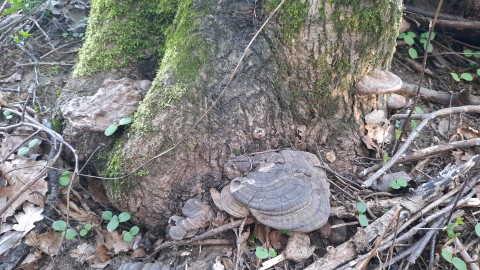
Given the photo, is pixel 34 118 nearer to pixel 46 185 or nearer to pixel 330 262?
pixel 46 185

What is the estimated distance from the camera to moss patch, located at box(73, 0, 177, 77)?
3377 mm

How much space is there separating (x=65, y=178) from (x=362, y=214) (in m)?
2.16

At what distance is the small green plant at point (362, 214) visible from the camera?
8.51 ft

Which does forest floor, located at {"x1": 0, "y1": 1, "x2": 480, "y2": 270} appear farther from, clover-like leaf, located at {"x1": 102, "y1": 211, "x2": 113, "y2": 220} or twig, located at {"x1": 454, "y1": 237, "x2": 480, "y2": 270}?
clover-like leaf, located at {"x1": 102, "y1": 211, "x2": 113, "y2": 220}

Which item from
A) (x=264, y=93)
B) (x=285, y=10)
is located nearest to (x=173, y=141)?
(x=264, y=93)

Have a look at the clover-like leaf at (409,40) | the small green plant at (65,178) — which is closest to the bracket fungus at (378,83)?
the clover-like leaf at (409,40)

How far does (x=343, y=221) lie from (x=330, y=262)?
0.37 m

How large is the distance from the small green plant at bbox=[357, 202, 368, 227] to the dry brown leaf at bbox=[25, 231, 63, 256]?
210cm

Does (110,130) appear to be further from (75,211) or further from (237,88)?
(237,88)

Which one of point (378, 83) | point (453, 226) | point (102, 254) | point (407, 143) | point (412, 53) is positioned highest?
point (378, 83)

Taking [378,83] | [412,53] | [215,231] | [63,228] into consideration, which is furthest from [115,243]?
[412,53]

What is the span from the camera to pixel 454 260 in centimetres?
A: 252

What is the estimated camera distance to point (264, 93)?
2.89 m

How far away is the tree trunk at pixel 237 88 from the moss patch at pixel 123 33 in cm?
54
